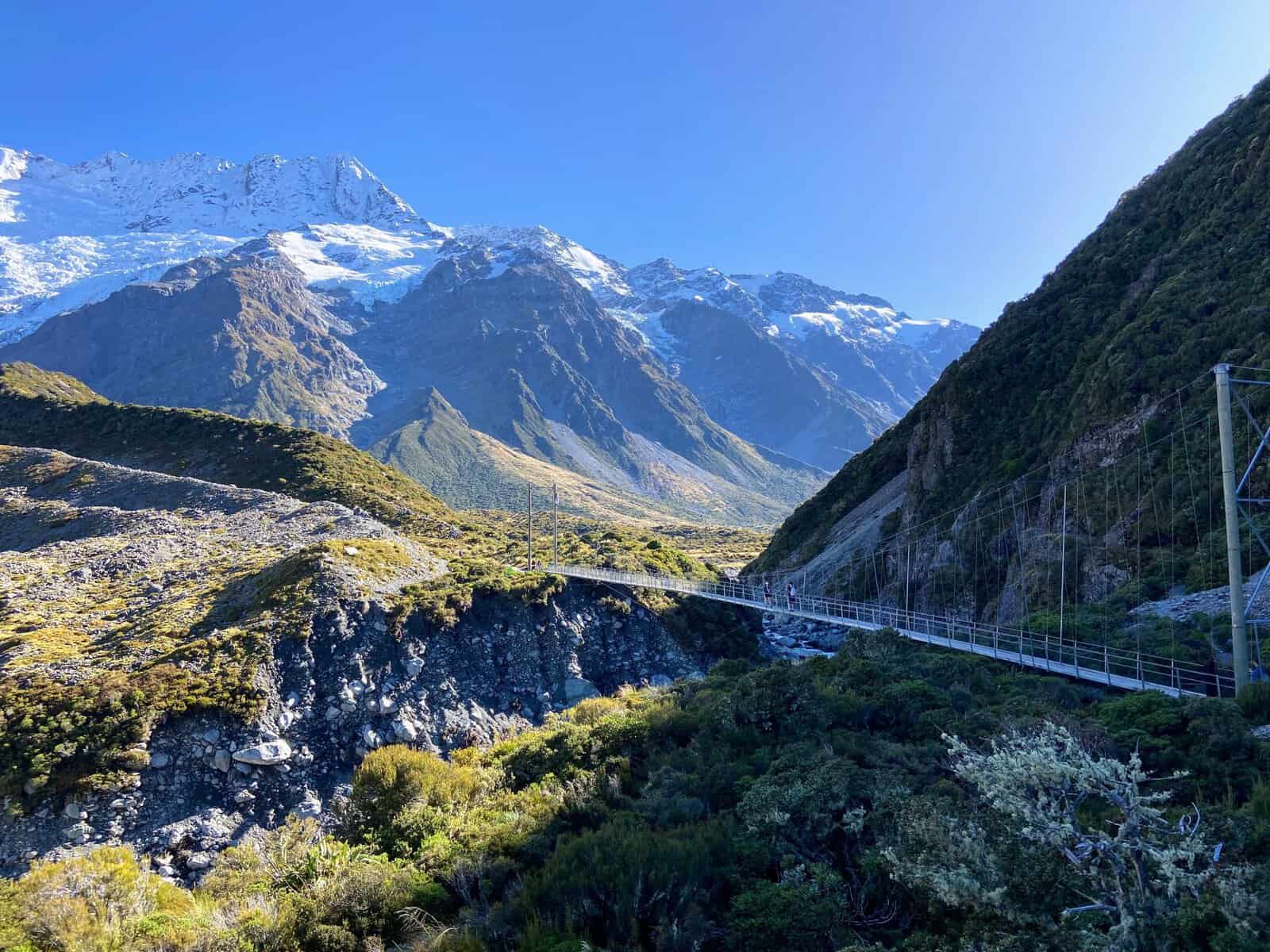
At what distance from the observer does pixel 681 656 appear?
3033 centimetres

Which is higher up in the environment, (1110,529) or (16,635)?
(1110,529)

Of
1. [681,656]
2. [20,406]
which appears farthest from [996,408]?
[20,406]

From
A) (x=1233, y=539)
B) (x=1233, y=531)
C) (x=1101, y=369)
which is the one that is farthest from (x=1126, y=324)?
(x=1233, y=539)

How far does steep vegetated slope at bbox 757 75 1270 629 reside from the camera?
83.4 ft

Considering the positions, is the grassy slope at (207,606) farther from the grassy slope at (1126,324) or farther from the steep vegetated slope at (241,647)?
the grassy slope at (1126,324)

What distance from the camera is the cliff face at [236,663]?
52.3 ft

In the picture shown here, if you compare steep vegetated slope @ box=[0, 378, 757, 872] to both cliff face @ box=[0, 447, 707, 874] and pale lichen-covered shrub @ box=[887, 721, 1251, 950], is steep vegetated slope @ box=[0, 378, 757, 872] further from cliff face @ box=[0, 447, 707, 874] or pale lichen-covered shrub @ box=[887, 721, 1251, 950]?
pale lichen-covered shrub @ box=[887, 721, 1251, 950]

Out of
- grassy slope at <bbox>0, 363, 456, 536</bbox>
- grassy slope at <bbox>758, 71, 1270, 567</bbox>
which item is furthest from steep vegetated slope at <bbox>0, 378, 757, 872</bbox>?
grassy slope at <bbox>758, 71, 1270, 567</bbox>

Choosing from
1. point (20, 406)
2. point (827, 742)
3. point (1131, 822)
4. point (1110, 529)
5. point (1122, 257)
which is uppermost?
point (1122, 257)

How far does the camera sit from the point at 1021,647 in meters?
17.9

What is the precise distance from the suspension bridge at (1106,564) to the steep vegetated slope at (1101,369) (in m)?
0.16

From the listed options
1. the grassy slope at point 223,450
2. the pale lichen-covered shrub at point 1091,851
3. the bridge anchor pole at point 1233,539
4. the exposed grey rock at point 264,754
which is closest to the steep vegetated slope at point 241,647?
the exposed grey rock at point 264,754

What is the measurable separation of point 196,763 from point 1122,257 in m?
44.9

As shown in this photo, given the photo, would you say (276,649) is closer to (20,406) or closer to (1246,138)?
(1246,138)
